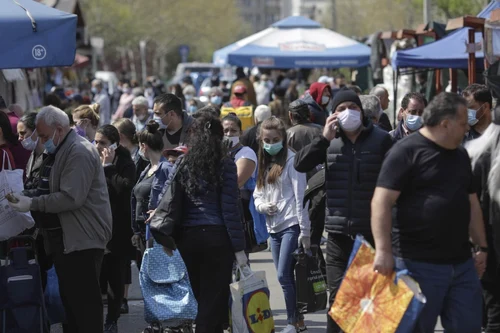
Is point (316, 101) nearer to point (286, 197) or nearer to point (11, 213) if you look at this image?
point (286, 197)

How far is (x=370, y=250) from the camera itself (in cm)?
584

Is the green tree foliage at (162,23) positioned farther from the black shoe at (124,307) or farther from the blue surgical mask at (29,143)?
the blue surgical mask at (29,143)

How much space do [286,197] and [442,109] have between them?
9.55 ft

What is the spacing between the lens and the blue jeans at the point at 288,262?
27.6 ft

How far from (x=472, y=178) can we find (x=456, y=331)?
84cm

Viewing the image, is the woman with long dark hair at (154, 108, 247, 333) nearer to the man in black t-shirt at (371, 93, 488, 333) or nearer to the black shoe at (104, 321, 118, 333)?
the man in black t-shirt at (371, 93, 488, 333)

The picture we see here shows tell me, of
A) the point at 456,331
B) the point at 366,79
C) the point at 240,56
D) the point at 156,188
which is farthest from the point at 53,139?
the point at 366,79

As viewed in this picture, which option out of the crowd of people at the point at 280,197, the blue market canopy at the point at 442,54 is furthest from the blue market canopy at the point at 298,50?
the crowd of people at the point at 280,197

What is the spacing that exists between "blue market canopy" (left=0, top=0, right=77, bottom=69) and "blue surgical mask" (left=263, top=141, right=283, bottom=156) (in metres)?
1.69

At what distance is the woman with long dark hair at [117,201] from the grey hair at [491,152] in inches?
138

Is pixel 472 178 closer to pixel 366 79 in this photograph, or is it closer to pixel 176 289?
pixel 176 289

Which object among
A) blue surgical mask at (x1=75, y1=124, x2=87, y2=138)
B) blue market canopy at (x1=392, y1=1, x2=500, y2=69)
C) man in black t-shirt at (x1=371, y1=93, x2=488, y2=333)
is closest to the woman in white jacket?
blue surgical mask at (x1=75, y1=124, x2=87, y2=138)

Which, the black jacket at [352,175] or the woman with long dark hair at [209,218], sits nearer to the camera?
the black jacket at [352,175]

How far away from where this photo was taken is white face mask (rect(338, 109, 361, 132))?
22.0 feet
